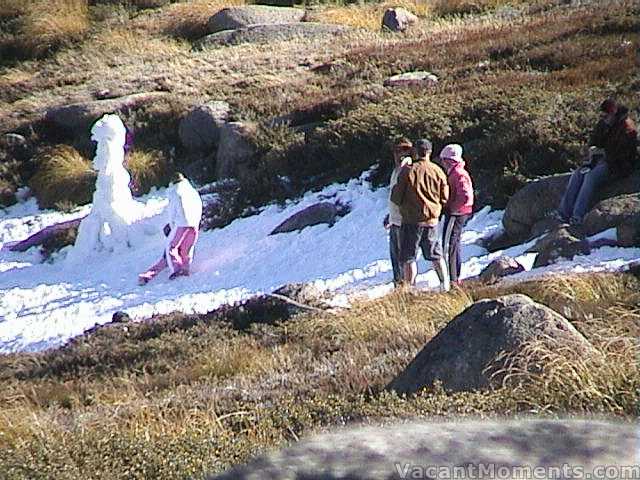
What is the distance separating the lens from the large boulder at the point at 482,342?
17.3ft

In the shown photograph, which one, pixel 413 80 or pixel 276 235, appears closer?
pixel 276 235

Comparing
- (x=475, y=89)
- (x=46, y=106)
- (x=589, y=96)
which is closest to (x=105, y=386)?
(x=589, y=96)

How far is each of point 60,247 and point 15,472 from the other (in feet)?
44.1

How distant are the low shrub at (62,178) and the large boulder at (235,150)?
254cm

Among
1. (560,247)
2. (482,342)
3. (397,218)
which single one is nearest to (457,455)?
(482,342)

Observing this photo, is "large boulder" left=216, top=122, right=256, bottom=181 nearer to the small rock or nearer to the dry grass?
the small rock

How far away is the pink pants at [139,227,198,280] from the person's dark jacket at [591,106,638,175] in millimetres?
5811

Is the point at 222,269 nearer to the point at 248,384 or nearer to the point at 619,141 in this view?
the point at 619,141

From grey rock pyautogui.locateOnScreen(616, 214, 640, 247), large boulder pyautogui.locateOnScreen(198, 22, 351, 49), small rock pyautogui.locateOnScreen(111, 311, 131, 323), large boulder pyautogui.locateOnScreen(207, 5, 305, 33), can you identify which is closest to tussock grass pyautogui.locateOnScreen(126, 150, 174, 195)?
small rock pyautogui.locateOnScreen(111, 311, 131, 323)

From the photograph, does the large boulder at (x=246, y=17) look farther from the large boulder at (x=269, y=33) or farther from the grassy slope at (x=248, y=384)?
the grassy slope at (x=248, y=384)

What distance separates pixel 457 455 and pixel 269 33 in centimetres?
2970

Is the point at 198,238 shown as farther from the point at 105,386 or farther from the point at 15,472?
the point at 15,472

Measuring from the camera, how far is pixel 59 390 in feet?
27.8

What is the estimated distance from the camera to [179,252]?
15016 mm
